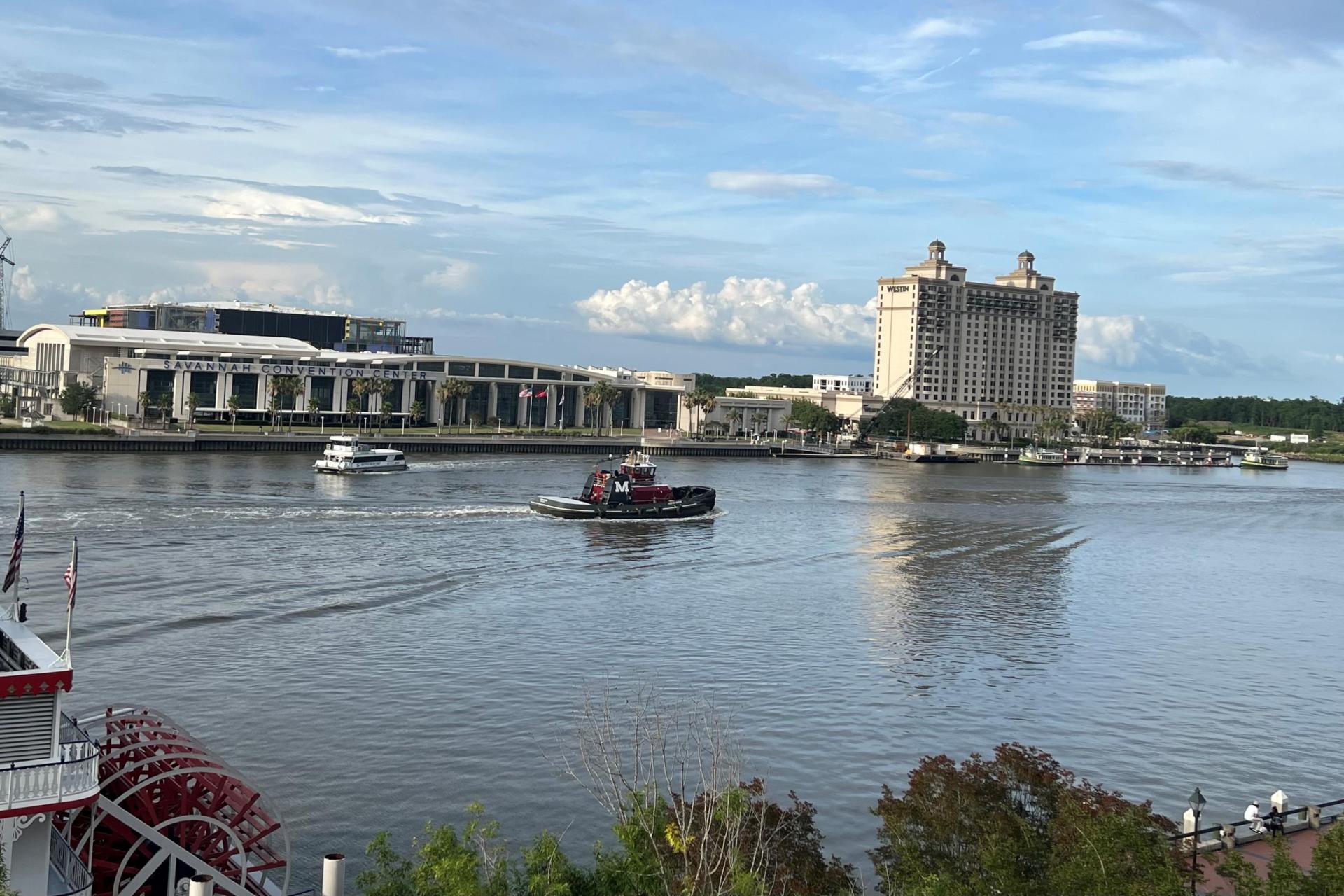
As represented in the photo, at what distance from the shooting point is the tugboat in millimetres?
72312

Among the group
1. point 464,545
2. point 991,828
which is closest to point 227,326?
point 464,545

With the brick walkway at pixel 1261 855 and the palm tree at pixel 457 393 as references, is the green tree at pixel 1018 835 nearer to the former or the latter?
the brick walkway at pixel 1261 855

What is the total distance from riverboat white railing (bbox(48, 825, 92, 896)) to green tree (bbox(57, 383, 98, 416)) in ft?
379

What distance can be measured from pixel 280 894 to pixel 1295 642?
35735 millimetres

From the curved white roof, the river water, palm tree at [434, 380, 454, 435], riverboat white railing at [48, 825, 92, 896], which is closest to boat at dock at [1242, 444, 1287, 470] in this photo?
palm tree at [434, 380, 454, 435]

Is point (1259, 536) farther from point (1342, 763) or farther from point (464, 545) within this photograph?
point (1342, 763)

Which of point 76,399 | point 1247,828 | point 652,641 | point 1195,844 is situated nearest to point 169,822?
point 1195,844

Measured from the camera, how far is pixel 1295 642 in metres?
43.6

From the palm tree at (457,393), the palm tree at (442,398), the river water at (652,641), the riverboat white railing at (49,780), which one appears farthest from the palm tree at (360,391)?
the riverboat white railing at (49,780)

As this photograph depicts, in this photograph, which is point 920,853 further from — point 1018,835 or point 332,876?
point 332,876

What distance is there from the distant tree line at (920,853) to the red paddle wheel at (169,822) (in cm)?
185

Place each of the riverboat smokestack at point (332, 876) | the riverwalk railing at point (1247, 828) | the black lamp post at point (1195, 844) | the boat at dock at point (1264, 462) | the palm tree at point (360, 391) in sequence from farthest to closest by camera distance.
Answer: the boat at dock at point (1264, 462) → the palm tree at point (360, 391) → the riverwalk railing at point (1247, 828) → the black lamp post at point (1195, 844) → the riverboat smokestack at point (332, 876)

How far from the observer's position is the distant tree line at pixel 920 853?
15227 mm

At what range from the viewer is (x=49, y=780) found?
16.0 metres
